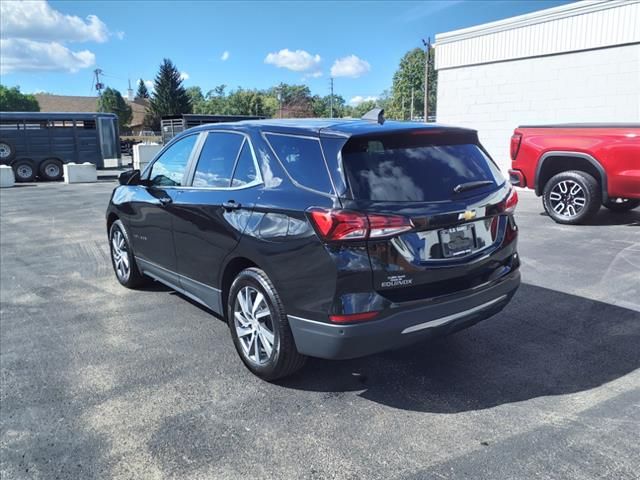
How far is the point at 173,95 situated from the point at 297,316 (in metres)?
69.4

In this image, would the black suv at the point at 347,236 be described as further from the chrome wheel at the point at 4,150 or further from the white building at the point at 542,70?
the chrome wheel at the point at 4,150

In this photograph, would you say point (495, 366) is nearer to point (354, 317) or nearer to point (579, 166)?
point (354, 317)

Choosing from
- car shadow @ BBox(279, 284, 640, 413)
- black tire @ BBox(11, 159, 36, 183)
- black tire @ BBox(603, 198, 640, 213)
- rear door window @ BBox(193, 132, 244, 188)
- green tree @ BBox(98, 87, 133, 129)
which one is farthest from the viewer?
green tree @ BBox(98, 87, 133, 129)

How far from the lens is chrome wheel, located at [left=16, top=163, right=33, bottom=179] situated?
2072 cm

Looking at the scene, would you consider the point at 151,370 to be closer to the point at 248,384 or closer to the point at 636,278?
the point at 248,384

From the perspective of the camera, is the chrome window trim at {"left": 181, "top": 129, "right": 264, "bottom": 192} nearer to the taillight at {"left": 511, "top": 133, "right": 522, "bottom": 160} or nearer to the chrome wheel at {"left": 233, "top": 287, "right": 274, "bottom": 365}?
the chrome wheel at {"left": 233, "top": 287, "right": 274, "bottom": 365}

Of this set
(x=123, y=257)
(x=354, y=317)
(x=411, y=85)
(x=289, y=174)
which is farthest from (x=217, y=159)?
(x=411, y=85)

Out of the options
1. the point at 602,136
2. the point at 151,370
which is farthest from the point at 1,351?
the point at 602,136

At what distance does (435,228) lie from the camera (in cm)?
296

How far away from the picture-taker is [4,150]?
20.6 metres

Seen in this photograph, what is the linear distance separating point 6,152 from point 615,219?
852 inches

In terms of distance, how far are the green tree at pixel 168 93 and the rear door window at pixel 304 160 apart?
6690cm

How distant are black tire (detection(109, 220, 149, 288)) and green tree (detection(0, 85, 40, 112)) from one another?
321 ft

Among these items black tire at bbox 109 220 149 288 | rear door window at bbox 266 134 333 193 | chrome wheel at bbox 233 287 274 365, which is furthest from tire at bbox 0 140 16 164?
rear door window at bbox 266 134 333 193
